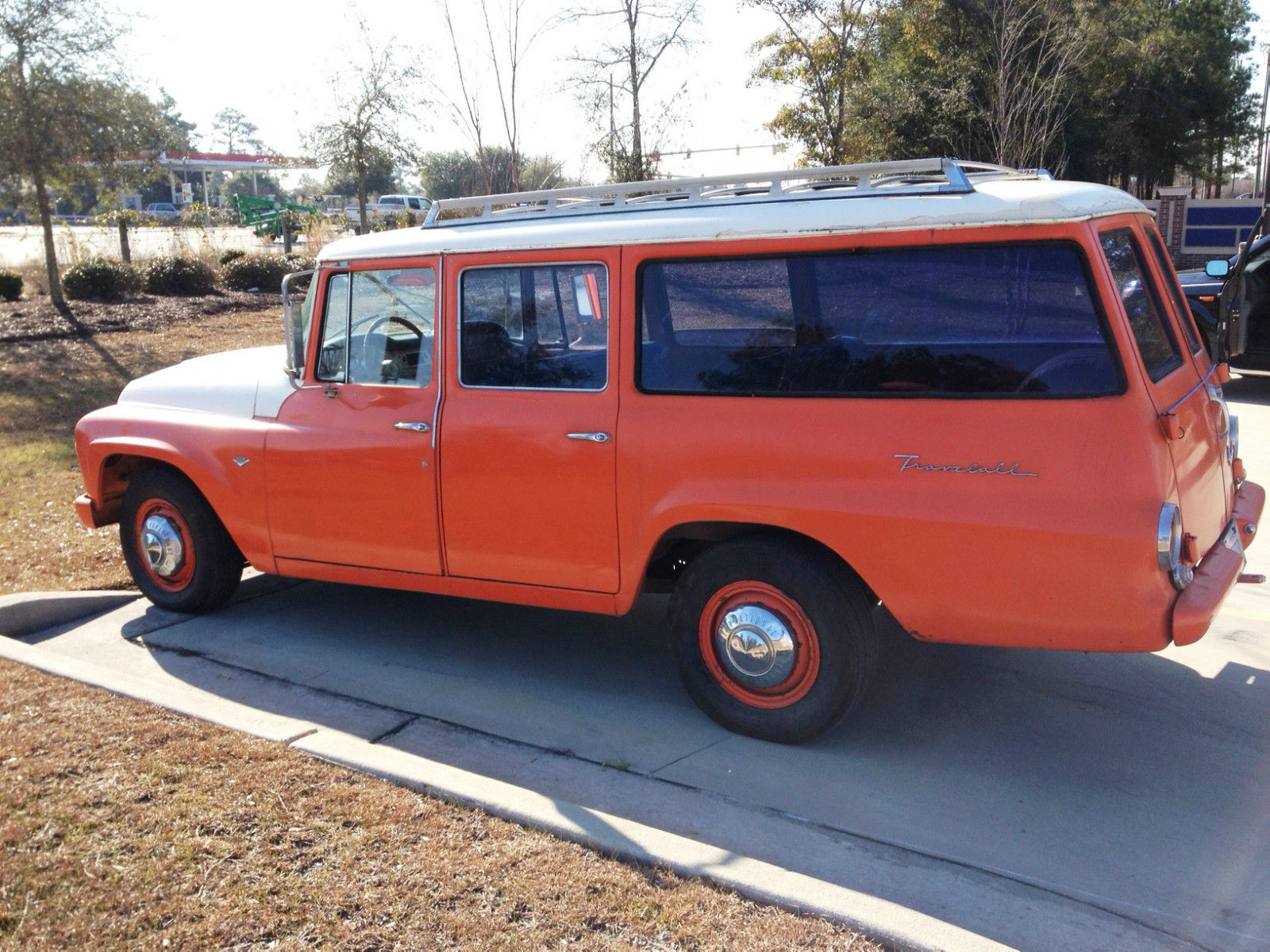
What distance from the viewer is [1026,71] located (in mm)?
16688

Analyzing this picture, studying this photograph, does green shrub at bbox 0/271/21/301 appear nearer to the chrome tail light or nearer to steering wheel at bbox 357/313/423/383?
steering wheel at bbox 357/313/423/383

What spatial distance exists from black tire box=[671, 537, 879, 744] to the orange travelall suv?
1cm

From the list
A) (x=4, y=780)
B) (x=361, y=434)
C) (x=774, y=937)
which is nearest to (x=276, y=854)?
(x=4, y=780)

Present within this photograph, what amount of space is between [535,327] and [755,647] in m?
1.61

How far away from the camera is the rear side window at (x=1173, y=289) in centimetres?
448

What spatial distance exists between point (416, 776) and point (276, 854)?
603 mm

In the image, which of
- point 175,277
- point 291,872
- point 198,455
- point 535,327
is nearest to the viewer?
point 291,872

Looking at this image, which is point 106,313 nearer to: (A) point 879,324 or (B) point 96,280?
(B) point 96,280

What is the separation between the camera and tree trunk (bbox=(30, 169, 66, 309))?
16.5m

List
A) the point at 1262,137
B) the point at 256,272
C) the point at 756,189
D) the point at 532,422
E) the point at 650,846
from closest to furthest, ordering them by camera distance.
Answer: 1. the point at 650,846
2. the point at 532,422
3. the point at 756,189
4. the point at 256,272
5. the point at 1262,137

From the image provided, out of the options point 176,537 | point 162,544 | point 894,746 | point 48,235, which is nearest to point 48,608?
point 162,544

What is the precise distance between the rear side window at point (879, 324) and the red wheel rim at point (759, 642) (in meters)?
0.79

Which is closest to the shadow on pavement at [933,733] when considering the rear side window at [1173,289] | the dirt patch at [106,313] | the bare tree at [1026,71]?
the rear side window at [1173,289]

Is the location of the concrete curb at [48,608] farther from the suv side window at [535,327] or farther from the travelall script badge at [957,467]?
the travelall script badge at [957,467]
